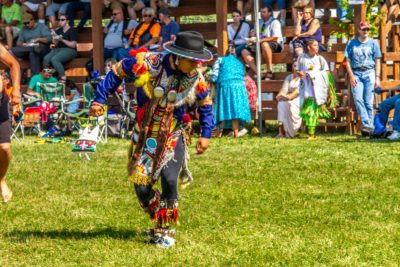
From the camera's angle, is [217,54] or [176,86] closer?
[176,86]

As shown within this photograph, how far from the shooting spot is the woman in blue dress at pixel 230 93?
1681 cm

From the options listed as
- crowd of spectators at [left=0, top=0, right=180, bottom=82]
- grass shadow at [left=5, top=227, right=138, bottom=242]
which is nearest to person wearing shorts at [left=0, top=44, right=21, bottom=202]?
grass shadow at [left=5, top=227, right=138, bottom=242]

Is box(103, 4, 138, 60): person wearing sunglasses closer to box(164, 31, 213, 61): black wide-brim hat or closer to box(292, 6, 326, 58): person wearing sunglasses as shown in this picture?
box(292, 6, 326, 58): person wearing sunglasses

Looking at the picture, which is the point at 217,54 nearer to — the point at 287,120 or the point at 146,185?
the point at 287,120

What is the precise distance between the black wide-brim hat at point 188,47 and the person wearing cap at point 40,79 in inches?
451

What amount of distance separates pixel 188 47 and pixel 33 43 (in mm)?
12435

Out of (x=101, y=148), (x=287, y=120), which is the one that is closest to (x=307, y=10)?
(x=287, y=120)

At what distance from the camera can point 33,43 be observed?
768 inches

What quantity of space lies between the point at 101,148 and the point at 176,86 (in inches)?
310

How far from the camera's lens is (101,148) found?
50.8 feet

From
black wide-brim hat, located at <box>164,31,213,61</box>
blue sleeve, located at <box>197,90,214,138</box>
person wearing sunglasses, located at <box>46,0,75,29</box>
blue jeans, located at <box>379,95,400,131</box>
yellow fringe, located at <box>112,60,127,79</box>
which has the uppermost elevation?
person wearing sunglasses, located at <box>46,0,75,29</box>

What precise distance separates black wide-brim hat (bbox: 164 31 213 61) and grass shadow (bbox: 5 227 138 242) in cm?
167

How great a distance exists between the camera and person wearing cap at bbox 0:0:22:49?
2028 centimetres

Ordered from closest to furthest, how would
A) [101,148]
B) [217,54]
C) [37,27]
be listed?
Result: [101,148] < [217,54] < [37,27]
